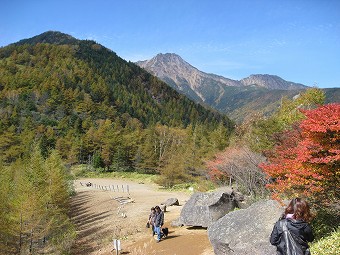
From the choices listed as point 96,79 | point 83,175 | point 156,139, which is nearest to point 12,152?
point 83,175

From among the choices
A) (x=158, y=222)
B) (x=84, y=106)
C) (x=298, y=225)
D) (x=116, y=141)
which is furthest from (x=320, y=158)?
(x=84, y=106)

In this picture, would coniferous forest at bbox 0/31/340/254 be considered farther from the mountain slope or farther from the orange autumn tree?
the mountain slope

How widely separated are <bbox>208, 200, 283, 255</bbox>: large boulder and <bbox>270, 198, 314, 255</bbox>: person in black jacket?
4200 mm

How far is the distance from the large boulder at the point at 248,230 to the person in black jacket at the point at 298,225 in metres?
4.20

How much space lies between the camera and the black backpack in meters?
5.63

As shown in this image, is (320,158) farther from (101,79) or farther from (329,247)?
(101,79)

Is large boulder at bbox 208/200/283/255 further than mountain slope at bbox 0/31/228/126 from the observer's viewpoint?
No

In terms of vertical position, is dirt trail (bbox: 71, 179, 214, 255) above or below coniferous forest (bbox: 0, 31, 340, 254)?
below

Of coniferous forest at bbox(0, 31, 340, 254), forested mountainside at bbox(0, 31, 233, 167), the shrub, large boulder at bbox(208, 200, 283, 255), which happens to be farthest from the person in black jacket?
forested mountainside at bbox(0, 31, 233, 167)

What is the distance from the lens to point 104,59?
166750 millimetres

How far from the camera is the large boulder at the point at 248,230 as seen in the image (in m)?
9.97

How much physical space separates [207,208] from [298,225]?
10939 millimetres

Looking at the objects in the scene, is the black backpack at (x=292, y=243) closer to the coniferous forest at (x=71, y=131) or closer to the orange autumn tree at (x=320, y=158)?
the orange autumn tree at (x=320, y=158)

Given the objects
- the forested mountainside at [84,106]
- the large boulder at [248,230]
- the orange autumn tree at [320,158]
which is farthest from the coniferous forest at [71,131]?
the orange autumn tree at [320,158]
